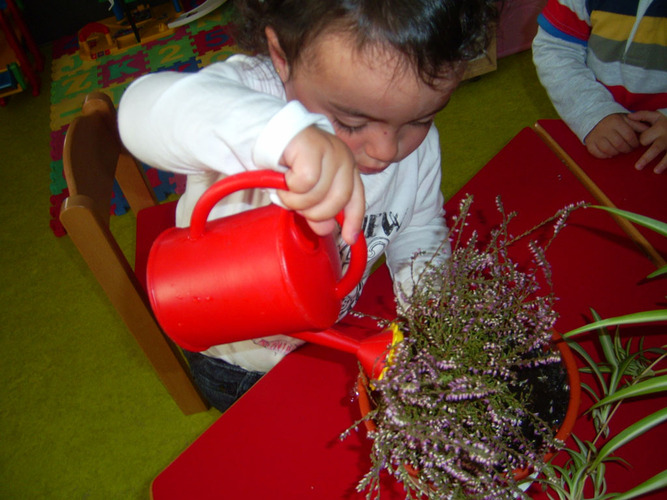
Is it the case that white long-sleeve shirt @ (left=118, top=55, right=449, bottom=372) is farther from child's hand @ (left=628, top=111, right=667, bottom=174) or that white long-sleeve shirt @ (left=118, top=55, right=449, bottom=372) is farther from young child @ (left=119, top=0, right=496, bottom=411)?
child's hand @ (left=628, top=111, right=667, bottom=174)

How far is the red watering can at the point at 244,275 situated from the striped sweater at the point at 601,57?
2.06 feet

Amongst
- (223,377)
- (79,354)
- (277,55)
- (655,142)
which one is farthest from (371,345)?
(79,354)

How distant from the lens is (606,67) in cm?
106

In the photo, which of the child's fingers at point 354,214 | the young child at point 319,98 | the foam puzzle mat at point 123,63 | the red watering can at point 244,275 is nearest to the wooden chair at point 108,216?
the young child at point 319,98

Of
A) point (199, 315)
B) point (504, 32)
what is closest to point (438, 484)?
point (199, 315)

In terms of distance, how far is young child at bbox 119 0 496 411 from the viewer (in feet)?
1.53

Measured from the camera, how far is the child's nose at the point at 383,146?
60 cm

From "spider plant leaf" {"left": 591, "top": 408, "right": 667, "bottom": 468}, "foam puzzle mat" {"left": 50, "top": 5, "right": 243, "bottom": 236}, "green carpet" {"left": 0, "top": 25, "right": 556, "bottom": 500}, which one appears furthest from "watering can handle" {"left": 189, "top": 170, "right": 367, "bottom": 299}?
"foam puzzle mat" {"left": 50, "top": 5, "right": 243, "bottom": 236}

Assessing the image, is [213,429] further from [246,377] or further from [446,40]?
[446,40]

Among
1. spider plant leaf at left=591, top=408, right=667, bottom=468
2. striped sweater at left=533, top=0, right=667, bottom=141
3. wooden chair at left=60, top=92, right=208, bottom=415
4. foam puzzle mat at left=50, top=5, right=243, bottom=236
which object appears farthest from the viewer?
foam puzzle mat at left=50, top=5, right=243, bottom=236

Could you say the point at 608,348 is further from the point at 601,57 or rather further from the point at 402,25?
the point at 601,57

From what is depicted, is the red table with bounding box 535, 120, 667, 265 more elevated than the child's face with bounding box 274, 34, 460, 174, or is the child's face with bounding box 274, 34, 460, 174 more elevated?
the child's face with bounding box 274, 34, 460, 174

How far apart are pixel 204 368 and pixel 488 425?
599 mm

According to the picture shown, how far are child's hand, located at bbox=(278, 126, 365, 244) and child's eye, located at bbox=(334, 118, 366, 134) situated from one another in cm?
12
